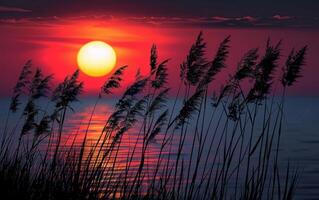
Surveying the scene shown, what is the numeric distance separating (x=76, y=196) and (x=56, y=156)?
5.75 feet

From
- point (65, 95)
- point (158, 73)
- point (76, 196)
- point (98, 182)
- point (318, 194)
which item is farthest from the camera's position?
point (318, 194)

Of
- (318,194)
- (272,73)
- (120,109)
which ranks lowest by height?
(318,194)

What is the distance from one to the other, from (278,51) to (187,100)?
1.35 m

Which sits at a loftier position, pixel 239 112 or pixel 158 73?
pixel 158 73

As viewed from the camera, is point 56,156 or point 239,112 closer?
point 239,112

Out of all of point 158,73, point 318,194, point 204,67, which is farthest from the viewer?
point 318,194

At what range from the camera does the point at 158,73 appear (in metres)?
7.61

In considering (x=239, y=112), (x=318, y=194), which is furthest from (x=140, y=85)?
(x=318, y=194)

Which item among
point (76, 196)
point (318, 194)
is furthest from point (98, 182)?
point (318, 194)

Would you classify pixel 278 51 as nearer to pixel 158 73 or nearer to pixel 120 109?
pixel 158 73

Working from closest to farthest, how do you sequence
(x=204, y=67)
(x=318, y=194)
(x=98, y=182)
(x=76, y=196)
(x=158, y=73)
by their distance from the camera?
(x=76, y=196), (x=98, y=182), (x=204, y=67), (x=158, y=73), (x=318, y=194)

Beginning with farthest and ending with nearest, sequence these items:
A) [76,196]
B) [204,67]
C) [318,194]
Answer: [318,194] → [204,67] → [76,196]

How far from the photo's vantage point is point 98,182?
6582mm

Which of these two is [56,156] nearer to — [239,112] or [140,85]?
[140,85]
